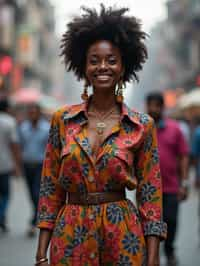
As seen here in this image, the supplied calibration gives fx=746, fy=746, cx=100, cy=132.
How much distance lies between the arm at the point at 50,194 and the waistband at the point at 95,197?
11 centimetres

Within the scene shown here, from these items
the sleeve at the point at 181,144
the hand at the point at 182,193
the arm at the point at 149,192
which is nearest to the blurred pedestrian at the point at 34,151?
the hand at the point at 182,193

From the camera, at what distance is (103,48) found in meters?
3.52

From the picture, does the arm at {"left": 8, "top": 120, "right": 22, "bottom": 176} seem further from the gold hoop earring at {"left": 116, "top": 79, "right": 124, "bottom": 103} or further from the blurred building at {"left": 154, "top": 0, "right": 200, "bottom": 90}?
the blurred building at {"left": 154, "top": 0, "right": 200, "bottom": 90}

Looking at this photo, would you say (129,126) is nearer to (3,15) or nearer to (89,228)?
(89,228)

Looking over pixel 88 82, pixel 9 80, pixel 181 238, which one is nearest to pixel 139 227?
pixel 88 82

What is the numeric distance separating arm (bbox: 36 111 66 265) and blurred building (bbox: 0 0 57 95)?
1652 inches

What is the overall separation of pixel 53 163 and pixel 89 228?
1.29 feet

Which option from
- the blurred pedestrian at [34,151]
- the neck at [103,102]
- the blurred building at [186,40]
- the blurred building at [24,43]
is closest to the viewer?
the neck at [103,102]

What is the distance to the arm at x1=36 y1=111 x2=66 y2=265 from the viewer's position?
348 centimetres

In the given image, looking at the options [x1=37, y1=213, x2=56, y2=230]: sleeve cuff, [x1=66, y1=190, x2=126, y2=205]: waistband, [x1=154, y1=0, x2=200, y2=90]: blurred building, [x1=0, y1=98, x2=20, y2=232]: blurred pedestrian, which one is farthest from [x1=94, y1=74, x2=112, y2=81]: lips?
[x1=154, y1=0, x2=200, y2=90]: blurred building

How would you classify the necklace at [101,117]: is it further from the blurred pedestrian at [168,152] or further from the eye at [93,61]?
the blurred pedestrian at [168,152]

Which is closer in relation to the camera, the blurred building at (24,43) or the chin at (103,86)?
the chin at (103,86)

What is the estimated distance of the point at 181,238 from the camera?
1008cm

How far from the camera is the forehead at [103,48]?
352 cm
